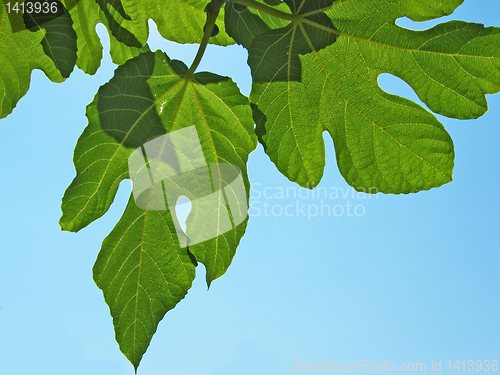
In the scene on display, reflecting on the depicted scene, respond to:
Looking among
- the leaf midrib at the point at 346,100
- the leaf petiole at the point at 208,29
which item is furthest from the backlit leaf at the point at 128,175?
the leaf midrib at the point at 346,100

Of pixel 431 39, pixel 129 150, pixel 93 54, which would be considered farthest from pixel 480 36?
pixel 93 54

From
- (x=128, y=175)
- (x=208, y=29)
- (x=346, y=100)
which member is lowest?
(x=128, y=175)

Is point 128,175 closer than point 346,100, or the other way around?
point 346,100

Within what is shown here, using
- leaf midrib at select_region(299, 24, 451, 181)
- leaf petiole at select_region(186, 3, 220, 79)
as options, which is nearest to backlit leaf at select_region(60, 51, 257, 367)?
leaf petiole at select_region(186, 3, 220, 79)

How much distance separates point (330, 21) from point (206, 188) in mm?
746

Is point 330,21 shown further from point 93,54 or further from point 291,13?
point 93,54

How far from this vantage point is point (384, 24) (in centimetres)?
126

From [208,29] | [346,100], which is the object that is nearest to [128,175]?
[208,29]

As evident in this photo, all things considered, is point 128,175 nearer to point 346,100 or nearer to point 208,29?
point 208,29

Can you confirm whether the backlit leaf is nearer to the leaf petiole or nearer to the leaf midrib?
the leaf petiole

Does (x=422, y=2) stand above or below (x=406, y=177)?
above

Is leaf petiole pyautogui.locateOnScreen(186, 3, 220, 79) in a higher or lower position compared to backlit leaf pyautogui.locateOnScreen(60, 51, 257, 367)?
higher

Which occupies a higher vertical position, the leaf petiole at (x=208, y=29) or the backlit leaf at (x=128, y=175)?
the leaf petiole at (x=208, y=29)

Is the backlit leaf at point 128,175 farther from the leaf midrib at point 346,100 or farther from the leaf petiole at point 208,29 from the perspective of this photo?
the leaf midrib at point 346,100
